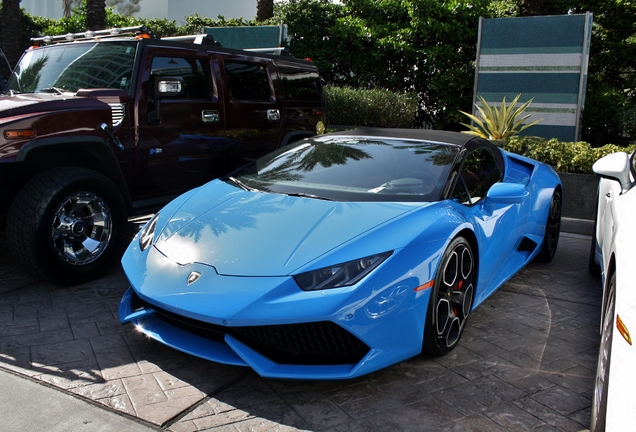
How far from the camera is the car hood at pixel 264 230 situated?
9.87 feet

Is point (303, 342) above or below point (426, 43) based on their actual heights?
below

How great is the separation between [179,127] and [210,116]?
392 millimetres

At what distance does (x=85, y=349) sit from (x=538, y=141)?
6638 millimetres

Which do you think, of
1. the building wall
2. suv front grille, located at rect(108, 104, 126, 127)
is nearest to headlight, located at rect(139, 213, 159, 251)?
suv front grille, located at rect(108, 104, 126, 127)

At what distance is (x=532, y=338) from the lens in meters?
3.76

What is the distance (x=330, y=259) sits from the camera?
9.62 feet

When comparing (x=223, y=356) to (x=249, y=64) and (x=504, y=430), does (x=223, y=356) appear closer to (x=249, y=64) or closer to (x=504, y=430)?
(x=504, y=430)

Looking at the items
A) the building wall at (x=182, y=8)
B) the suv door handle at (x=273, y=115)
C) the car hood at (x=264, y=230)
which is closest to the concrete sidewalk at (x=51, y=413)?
the car hood at (x=264, y=230)

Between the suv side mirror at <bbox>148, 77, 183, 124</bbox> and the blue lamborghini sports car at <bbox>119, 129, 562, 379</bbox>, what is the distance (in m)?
1.03

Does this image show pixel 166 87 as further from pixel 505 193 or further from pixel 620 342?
pixel 620 342

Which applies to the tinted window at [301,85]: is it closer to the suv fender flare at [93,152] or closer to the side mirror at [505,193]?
the suv fender flare at [93,152]

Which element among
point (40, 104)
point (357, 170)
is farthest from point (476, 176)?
point (40, 104)

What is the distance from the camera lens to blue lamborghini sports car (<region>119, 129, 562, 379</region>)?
279 cm

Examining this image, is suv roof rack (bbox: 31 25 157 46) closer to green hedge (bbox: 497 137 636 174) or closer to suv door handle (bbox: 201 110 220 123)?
suv door handle (bbox: 201 110 220 123)
